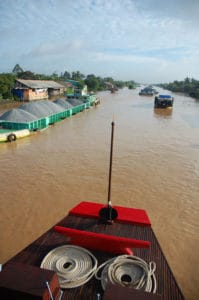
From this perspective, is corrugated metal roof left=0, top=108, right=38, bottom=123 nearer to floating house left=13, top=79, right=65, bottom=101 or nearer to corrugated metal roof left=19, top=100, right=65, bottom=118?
corrugated metal roof left=19, top=100, right=65, bottom=118

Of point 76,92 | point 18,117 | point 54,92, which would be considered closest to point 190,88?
point 76,92

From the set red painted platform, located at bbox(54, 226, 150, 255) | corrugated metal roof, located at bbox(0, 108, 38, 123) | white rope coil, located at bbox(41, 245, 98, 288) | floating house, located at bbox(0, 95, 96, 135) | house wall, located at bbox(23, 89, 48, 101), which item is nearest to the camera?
white rope coil, located at bbox(41, 245, 98, 288)

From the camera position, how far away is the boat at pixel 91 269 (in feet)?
9.98

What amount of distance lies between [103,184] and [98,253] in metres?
6.19

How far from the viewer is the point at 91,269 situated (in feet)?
12.9

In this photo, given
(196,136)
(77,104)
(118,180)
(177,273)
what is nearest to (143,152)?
(118,180)

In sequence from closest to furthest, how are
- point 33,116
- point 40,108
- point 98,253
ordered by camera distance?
point 98,253 → point 33,116 → point 40,108

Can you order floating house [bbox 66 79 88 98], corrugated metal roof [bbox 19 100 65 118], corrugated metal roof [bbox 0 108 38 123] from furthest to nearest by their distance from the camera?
floating house [bbox 66 79 88 98]
corrugated metal roof [bbox 19 100 65 118]
corrugated metal roof [bbox 0 108 38 123]

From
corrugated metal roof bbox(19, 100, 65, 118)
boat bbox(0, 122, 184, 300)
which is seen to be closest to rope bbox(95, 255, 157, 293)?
boat bbox(0, 122, 184, 300)

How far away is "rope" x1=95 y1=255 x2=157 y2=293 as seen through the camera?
366 centimetres

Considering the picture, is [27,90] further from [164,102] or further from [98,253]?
[98,253]

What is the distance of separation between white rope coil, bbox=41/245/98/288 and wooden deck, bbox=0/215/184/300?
117mm

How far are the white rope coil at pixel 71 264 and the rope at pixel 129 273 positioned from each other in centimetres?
21

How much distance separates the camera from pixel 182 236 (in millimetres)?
7277
